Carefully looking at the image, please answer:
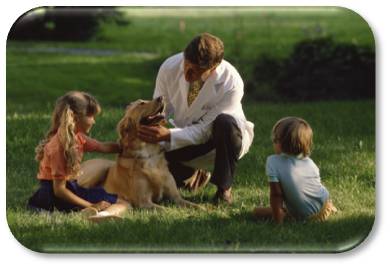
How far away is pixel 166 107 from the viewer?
8305 millimetres

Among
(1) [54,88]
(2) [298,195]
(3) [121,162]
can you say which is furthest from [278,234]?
(1) [54,88]

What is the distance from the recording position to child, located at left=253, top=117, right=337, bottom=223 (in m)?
7.93

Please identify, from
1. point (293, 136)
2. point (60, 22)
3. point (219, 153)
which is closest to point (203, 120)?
point (219, 153)

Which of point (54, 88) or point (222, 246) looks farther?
point (54, 88)

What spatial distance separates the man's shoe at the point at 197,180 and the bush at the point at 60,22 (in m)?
1.05

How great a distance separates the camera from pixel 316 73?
877cm

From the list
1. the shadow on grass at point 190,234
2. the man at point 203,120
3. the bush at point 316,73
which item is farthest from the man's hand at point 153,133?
the bush at point 316,73

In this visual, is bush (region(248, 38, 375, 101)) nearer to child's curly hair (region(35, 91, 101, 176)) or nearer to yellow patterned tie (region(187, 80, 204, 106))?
yellow patterned tie (region(187, 80, 204, 106))

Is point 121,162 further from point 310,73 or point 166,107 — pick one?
point 310,73

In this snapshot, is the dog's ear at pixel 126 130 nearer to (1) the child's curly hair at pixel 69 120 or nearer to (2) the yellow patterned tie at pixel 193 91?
(1) the child's curly hair at pixel 69 120

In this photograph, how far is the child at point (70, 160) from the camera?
8.05m

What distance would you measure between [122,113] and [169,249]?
964 millimetres

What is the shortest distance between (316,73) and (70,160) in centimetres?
175

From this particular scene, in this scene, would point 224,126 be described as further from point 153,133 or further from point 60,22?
point 60,22
